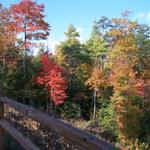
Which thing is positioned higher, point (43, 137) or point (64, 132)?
point (64, 132)

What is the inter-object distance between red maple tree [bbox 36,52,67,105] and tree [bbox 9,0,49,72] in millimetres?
2362

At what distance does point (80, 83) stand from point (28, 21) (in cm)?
782

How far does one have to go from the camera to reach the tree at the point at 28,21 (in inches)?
1100

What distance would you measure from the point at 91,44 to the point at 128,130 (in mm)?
18347

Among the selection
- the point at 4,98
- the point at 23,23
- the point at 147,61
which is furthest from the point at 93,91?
the point at 4,98

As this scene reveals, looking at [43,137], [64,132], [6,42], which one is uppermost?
[6,42]

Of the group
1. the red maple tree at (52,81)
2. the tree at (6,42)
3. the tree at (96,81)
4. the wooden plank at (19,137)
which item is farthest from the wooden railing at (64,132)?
the tree at (96,81)

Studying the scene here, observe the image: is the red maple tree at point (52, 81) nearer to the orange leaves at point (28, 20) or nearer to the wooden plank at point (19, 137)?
the orange leaves at point (28, 20)

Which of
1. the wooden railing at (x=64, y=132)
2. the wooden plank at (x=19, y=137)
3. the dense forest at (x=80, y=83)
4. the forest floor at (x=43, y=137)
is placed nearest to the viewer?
the wooden railing at (x=64, y=132)

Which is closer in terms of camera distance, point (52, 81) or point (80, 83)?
point (52, 81)

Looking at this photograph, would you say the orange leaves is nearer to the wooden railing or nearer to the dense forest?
the dense forest

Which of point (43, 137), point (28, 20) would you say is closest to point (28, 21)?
point (28, 20)

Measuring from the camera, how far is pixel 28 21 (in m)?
28.3

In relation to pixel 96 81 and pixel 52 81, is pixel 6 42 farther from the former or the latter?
pixel 96 81
